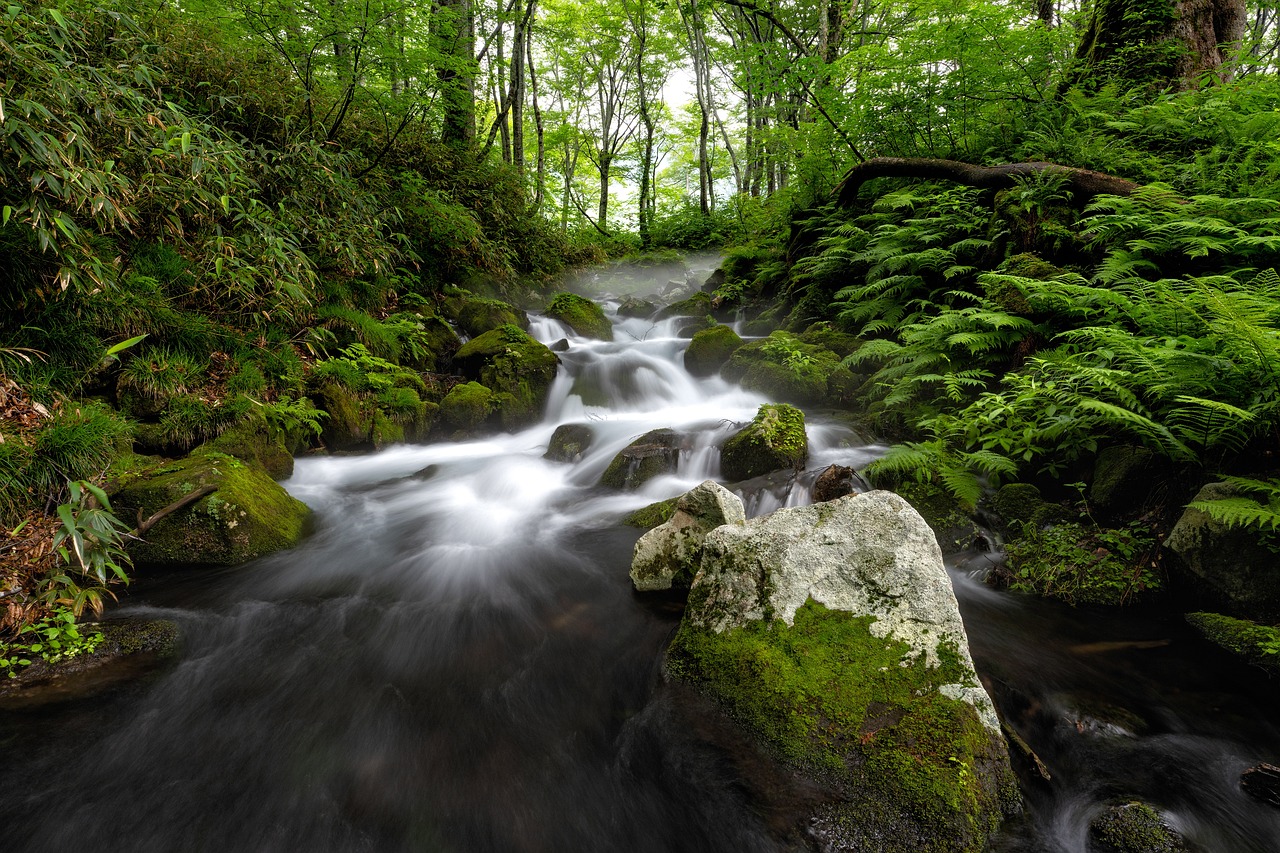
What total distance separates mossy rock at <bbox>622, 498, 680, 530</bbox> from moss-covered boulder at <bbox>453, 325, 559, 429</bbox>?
3.68 metres

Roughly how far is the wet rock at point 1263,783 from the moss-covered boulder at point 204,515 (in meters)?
6.05

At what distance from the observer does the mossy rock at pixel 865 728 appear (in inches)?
69.8

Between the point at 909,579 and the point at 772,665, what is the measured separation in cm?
77

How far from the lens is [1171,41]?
6.77 metres

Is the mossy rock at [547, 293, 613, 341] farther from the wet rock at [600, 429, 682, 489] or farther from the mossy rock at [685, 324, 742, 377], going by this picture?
the wet rock at [600, 429, 682, 489]

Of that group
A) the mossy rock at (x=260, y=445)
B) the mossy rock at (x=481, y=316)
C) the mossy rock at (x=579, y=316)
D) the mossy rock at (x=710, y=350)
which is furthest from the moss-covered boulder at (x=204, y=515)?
the mossy rock at (x=579, y=316)

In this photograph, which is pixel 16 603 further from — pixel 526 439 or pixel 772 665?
pixel 526 439

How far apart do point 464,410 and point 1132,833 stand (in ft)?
24.5

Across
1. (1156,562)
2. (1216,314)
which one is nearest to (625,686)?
(1156,562)

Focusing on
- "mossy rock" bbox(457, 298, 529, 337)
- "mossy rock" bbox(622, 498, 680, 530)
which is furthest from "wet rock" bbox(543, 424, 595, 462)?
"mossy rock" bbox(457, 298, 529, 337)

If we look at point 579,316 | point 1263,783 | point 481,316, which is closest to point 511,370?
point 481,316

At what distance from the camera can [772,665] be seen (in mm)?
2244

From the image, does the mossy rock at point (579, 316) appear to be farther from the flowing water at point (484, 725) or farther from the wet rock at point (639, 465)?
the flowing water at point (484, 725)

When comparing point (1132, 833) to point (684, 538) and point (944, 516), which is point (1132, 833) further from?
point (944, 516)
